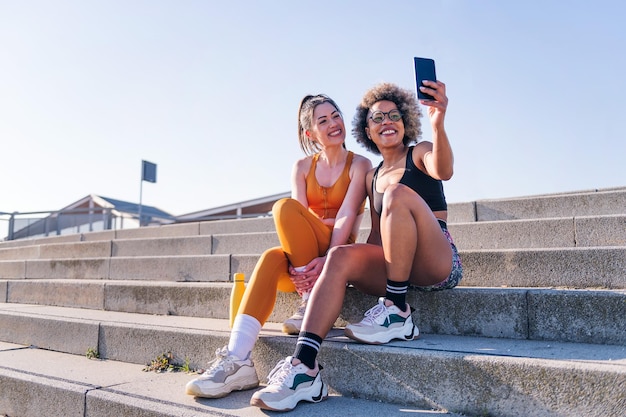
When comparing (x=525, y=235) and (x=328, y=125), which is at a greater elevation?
(x=328, y=125)

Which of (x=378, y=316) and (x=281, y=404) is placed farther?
(x=378, y=316)

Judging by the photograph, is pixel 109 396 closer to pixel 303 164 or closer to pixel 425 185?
pixel 303 164

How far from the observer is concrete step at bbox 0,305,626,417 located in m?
1.70

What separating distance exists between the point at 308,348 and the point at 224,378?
427 millimetres

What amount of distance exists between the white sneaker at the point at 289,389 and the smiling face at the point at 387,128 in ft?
4.36

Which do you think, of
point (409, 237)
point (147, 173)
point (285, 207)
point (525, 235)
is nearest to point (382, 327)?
point (409, 237)

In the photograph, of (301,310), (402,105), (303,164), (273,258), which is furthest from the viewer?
(303,164)

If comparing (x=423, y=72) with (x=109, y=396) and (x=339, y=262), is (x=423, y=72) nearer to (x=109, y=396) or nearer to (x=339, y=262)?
(x=339, y=262)

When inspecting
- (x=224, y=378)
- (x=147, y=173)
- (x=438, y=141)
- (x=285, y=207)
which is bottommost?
(x=224, y=378)

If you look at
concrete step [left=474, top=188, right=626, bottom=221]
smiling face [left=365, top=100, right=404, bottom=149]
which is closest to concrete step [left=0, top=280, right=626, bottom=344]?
smiling face [left=365, top=100, right=404, bottom=149]

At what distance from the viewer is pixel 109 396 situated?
7.73 feet

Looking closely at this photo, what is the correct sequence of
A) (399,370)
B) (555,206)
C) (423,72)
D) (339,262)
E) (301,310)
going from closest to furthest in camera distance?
(399,370) < (423,72) < (339,262) < (301,310) < (555,206)

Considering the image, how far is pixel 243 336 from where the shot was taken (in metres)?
2.33

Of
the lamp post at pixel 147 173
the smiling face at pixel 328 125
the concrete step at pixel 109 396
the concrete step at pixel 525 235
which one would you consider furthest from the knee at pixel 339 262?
the lamp post at pixel 147 173
